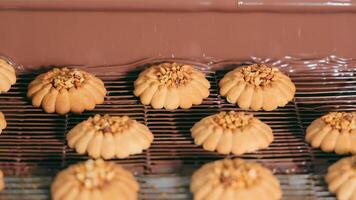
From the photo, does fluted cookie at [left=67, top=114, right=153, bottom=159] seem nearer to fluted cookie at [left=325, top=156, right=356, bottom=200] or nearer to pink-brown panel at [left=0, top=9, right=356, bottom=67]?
pink-brown panel at [left=0, top=9, right=356, bottom=67]

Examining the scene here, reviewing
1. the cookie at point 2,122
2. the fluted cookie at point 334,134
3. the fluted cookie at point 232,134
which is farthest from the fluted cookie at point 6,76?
the fluted cookie at point 334,134

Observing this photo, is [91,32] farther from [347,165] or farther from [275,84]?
[347,165]

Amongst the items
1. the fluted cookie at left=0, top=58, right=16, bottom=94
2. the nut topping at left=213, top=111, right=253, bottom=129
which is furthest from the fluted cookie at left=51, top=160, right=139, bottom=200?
the fluted cookie at left=0, top=58, right=16, bottom=94

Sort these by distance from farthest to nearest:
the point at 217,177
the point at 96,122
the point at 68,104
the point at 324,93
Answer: the point at 324,93 → the point at 68,104 → the point at 96,122 → the point at 217,177

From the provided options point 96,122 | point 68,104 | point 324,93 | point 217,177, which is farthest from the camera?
point 324,93

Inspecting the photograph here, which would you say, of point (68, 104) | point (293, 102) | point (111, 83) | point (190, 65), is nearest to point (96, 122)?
point (68, 104)

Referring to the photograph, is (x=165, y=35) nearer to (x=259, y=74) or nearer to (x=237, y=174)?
(x=259, y=74)
